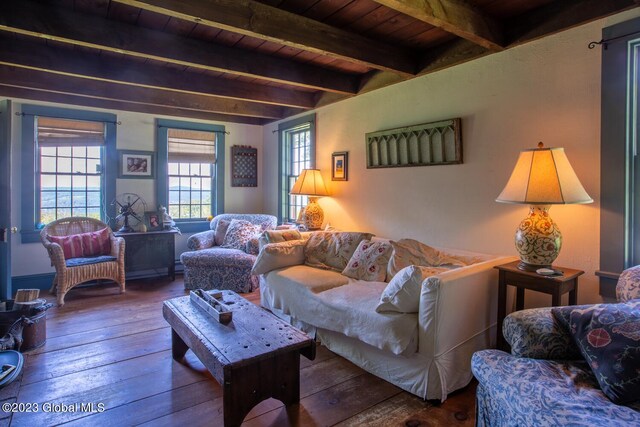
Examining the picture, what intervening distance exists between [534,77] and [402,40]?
1.05m

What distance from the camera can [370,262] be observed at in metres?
3.02

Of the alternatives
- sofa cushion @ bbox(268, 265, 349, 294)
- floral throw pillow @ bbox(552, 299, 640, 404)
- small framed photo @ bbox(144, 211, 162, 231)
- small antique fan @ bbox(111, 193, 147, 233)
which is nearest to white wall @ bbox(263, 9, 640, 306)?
sofa cushion @ bbox(268, 265, 349, 294)

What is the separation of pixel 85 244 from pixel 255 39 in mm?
3161

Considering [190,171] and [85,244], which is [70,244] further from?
[190,171]

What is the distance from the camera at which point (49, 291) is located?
4332 millimetres

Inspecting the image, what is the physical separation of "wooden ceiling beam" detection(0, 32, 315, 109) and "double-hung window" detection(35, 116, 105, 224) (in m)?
1.50

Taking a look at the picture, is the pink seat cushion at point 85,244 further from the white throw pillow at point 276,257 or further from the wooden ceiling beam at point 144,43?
the wooden ceiling beam at point 144,43

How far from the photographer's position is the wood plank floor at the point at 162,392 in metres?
1.95

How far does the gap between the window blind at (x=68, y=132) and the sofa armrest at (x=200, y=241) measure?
172cm

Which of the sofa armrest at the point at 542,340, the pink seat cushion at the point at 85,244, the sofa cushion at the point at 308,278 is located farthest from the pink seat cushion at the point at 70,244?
the sofa armrest at the point at 542,340

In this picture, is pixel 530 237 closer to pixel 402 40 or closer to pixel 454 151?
pixel 454 151

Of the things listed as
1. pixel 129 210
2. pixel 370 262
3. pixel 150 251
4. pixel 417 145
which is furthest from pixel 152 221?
pixel 417 145

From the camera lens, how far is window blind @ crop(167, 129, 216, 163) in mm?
5219

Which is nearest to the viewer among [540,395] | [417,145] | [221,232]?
[540,395]
